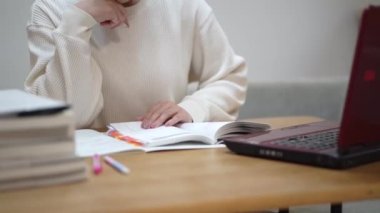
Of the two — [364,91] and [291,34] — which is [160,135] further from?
[291,34]

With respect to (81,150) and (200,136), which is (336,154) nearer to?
(200,136)

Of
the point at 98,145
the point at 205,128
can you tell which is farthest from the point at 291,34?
the point at 98,145

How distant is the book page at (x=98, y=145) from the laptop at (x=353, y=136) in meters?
0.20

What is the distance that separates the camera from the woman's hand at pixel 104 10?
1292 mm

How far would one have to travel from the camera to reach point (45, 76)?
126 centimetres

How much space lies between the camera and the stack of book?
635mm

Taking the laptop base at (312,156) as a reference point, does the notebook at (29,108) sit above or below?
above

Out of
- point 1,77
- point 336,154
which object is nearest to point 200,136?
point 336,154

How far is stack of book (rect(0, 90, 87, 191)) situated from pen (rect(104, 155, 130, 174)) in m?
0.09

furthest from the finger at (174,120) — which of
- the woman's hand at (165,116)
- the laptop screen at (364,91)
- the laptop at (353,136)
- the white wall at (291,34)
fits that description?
the white wall at (291,34)

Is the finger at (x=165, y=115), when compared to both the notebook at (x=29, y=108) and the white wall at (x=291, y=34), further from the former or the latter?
the white wall at (x=291, y=34)

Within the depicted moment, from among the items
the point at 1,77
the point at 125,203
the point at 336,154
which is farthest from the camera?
the point at 1,77

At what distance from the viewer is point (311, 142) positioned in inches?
34.4

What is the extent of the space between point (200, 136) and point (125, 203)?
39cm
